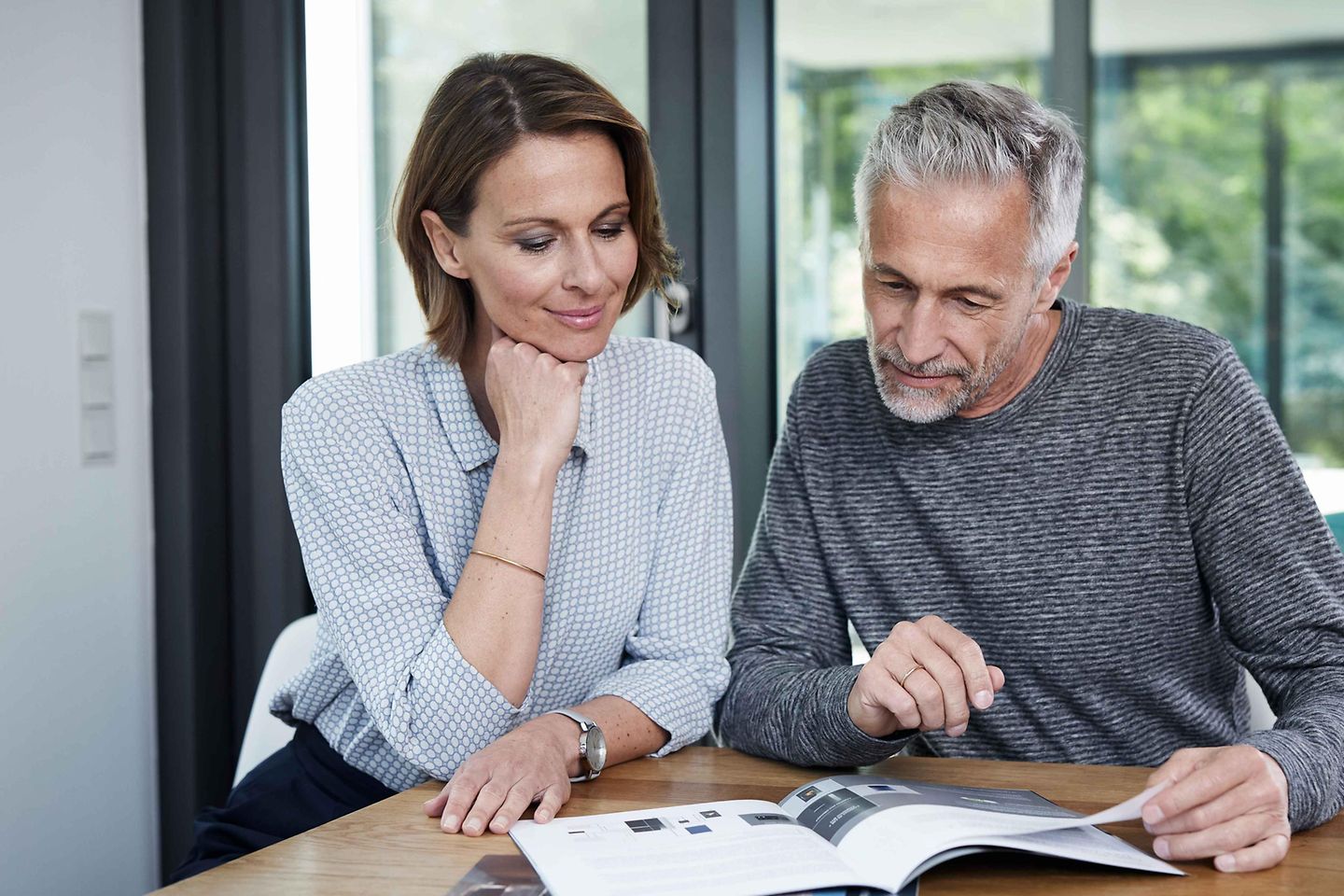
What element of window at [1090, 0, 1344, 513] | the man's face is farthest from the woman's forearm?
window at [1090, 0, 1344, 513]

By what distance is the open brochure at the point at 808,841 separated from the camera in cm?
84

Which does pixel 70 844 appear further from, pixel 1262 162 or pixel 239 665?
pixel 1262 162

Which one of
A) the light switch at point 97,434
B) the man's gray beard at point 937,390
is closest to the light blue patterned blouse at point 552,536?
the man's gray beard at point 937,390

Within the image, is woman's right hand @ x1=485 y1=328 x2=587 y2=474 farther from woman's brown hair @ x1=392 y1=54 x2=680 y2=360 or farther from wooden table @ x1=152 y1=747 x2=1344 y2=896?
wooden table @ x1=152 y1=747 x2=1344 y2=896

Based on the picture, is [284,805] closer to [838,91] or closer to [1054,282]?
[1054,282]

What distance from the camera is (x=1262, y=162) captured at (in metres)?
3.94

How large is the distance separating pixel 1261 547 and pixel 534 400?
0.79 metres

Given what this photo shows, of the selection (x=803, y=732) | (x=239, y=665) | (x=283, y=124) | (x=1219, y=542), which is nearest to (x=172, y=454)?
(x=239, y=665)

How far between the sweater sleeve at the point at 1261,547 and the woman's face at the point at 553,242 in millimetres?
676

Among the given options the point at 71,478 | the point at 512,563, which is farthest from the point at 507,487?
the point at 71,478

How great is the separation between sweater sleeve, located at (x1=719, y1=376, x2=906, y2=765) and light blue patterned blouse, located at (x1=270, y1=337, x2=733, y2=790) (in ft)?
0.13

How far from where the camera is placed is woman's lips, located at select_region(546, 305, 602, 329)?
1408mm

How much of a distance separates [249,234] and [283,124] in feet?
0.70

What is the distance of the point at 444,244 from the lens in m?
1.46
